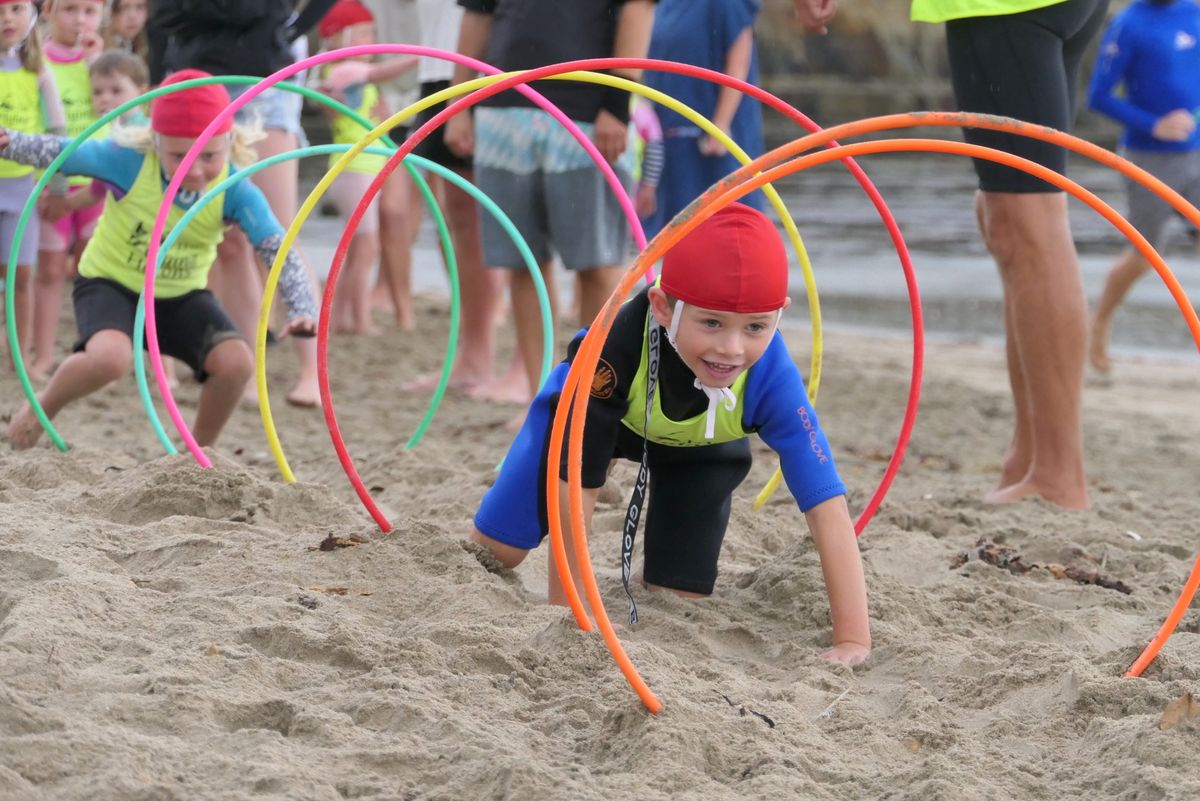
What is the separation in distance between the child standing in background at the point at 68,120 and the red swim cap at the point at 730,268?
4416 mm

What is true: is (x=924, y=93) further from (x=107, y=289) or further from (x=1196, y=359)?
(x=107, y=289)

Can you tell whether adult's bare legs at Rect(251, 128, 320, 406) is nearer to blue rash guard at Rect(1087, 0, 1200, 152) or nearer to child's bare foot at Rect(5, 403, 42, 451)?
child's bare foot at Rect(5, 403, 42, 451)

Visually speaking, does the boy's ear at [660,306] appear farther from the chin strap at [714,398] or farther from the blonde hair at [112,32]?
the blonde hair at [112,32]

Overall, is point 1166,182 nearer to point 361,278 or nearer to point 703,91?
point 703,91

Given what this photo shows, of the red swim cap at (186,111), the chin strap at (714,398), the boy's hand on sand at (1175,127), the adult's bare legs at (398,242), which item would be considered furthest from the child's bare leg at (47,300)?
the boy's hand on sand at (1175,127)

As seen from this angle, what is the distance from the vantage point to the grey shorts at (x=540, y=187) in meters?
6.02

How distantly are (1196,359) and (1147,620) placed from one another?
606 cm

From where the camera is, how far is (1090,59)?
29.2 m

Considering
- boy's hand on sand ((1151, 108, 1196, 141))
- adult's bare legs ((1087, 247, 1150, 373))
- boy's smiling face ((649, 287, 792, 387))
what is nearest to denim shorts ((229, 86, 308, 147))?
boy's smiling face ((649, 287, 792, 387))

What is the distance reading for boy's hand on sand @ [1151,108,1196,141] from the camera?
7949mm

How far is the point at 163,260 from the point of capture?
17.2 ft

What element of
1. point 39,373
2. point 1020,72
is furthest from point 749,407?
point 39,373

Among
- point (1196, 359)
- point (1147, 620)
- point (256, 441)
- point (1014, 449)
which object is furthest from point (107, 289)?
point (1196, 359)

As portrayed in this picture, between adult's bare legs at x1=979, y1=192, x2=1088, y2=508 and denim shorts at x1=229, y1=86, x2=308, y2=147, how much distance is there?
10.5ft
